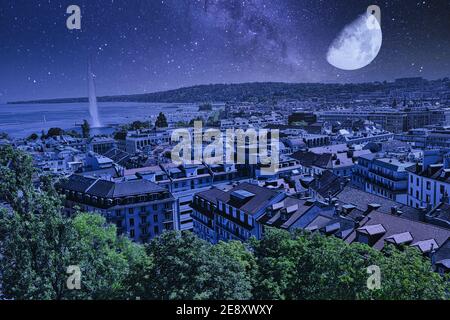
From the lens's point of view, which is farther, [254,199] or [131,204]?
[131,204]

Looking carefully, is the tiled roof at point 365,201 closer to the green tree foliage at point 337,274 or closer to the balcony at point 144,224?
the green tree foliage at point 337,274

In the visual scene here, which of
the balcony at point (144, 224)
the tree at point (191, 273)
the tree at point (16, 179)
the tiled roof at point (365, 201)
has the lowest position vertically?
the balcony at point (144, 224)

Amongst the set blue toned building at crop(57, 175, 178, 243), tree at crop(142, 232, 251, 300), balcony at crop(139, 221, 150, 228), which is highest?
tree at crop(142, 232, 251, 300)

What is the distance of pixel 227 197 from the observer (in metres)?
13.5

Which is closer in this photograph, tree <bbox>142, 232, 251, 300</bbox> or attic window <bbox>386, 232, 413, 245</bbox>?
tree <bbox>142, 232, 251, 300</bbox>

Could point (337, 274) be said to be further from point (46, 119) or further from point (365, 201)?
point (46, 119)

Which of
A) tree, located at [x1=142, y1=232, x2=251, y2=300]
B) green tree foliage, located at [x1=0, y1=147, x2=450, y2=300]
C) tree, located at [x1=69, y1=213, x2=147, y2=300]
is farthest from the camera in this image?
tree, located at [x1=69, y1=213, x2=147, y2=300]

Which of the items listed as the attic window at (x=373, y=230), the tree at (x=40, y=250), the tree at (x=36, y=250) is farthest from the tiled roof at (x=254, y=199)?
the tree at (x=36, y=250)

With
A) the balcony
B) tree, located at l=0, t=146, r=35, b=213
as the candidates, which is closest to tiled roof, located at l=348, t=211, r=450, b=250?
tree, located at l=0, t=146, r=35, b=213

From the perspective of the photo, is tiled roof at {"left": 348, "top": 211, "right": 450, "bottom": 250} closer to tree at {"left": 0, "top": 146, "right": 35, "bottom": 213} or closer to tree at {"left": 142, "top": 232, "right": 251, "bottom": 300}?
tree at {"left": 142, "top": 232, "right": 251, "bottom": 300}

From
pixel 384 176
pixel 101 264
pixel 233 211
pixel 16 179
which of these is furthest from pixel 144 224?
pixel 16 179
